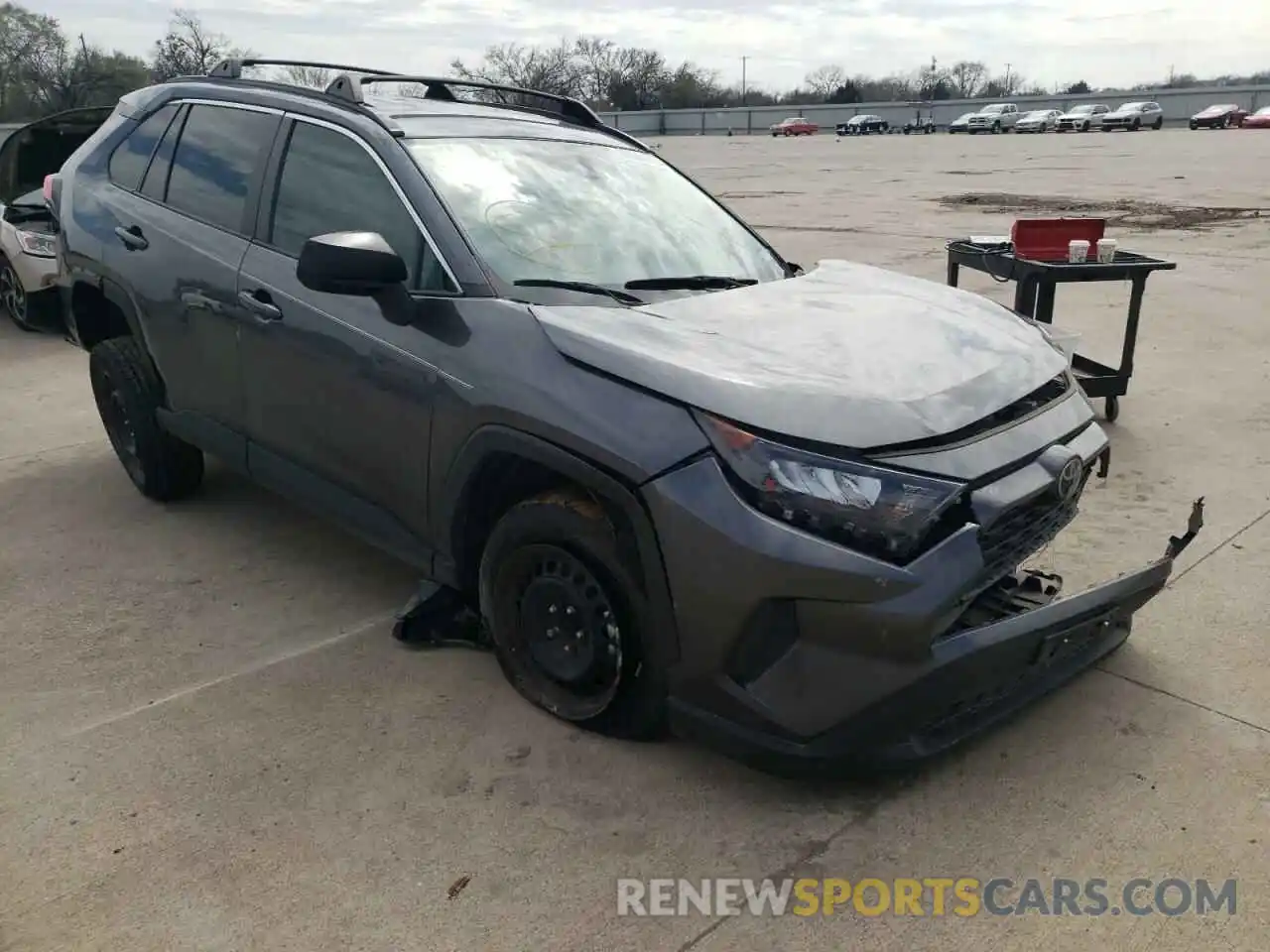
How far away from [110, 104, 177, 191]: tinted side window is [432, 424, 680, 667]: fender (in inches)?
102

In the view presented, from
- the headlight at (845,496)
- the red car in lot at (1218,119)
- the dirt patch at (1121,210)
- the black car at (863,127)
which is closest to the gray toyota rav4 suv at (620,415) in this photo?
the headlight at (845,496)

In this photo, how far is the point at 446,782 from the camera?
2.88 metres

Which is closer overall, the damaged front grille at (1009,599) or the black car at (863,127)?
the damaged front grille at (1009,599)

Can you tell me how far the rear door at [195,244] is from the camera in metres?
3.93

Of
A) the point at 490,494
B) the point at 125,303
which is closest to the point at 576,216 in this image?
the point at 490,494

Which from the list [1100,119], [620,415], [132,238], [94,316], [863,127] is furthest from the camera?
[863,127]

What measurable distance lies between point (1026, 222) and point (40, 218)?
7779 mm

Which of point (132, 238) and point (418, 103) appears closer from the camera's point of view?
point (418, 103)

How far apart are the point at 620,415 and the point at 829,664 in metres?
0.80

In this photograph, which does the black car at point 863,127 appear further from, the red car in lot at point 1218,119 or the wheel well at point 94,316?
the wheel well at point 94,316

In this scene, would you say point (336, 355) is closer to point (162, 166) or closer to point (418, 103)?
point (418, 103)

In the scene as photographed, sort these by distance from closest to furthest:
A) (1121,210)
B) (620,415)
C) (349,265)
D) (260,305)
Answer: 1. (620,415)
2. (349,265)
3. (260,305)
4. (1121,210)

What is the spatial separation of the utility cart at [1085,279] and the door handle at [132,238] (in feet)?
15.0

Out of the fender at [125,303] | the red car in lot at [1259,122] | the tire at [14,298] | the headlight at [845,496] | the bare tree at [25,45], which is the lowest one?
the red car in lot at [1259,122]
